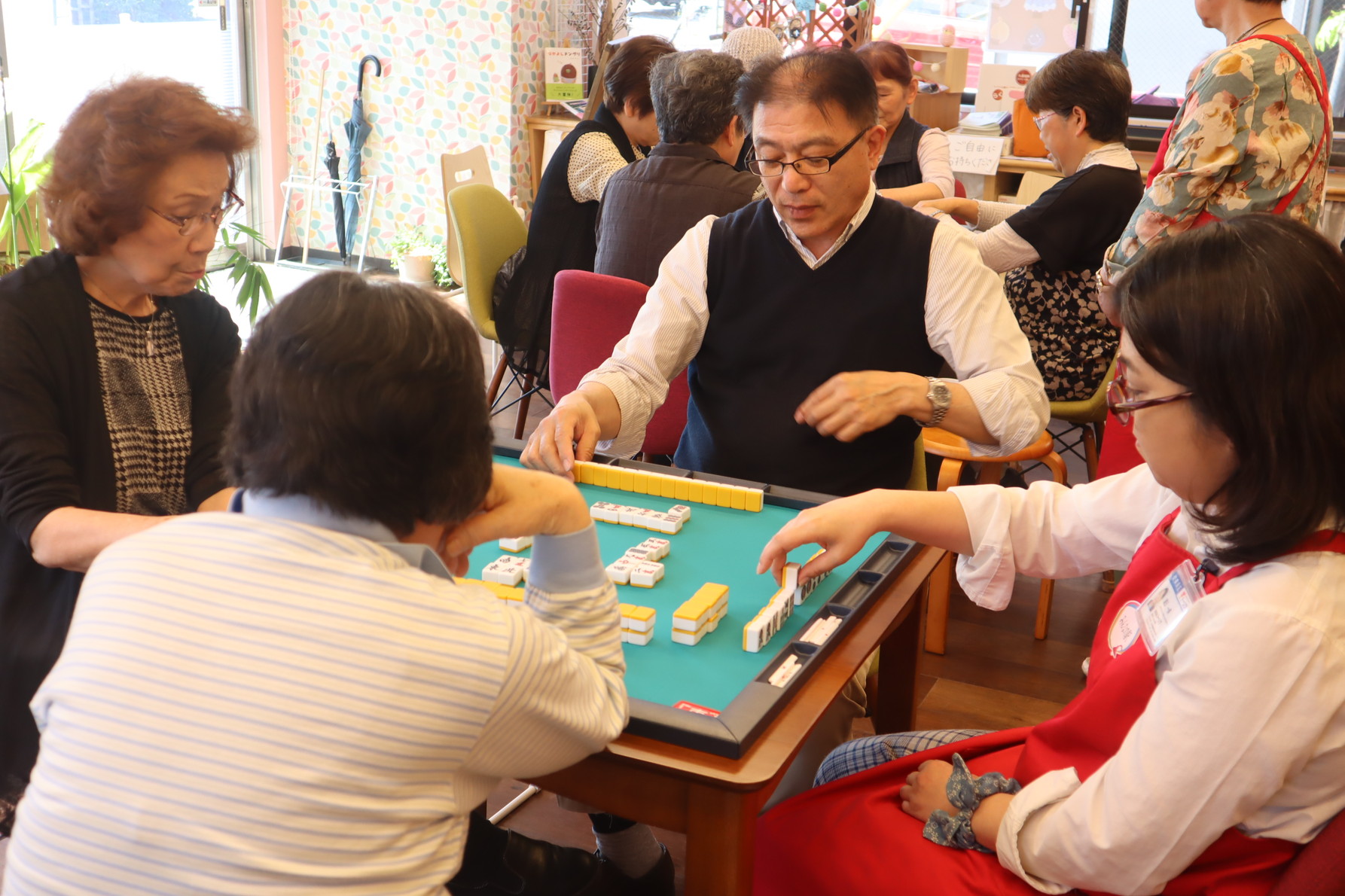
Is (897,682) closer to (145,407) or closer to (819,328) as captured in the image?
(819,328)

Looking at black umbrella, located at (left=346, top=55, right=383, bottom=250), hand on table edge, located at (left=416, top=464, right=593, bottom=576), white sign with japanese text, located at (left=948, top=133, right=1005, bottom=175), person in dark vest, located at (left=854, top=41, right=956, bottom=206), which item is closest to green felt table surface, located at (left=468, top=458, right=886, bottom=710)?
hand on table edge, located at (left=416, top=464, right=593, bottom=576)

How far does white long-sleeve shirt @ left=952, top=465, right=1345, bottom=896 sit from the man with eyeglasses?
954 mm

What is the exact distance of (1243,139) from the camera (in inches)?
101

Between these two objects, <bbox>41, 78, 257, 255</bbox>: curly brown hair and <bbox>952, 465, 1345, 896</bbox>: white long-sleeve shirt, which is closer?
<bbox>952, 465, 1345, 896</bbox>: white long-sleeve shirt

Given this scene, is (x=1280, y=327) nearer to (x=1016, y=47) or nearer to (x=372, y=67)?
(x=1016, y=47)

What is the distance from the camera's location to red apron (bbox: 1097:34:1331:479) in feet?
8.31

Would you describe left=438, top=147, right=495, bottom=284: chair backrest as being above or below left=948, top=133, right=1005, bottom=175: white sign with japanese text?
below

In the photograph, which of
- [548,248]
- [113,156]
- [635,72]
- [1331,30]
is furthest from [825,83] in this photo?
[1331,30]

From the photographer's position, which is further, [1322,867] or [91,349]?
[91,349]

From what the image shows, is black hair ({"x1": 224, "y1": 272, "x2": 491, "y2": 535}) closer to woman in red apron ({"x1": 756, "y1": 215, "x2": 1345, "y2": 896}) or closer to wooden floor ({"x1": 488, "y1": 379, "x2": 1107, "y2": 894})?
woman in red apron ({"x1": 756, "y1": 215, "x2": 1345, "y2": 896})

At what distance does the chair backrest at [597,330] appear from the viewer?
2961 millimetres

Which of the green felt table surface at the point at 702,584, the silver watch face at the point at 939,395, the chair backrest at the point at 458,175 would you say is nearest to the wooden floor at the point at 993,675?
the silver watch face at the point at 939,395

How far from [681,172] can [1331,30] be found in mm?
3550

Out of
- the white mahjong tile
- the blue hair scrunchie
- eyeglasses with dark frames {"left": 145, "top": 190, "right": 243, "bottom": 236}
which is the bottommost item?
the blue hair scrunchie
